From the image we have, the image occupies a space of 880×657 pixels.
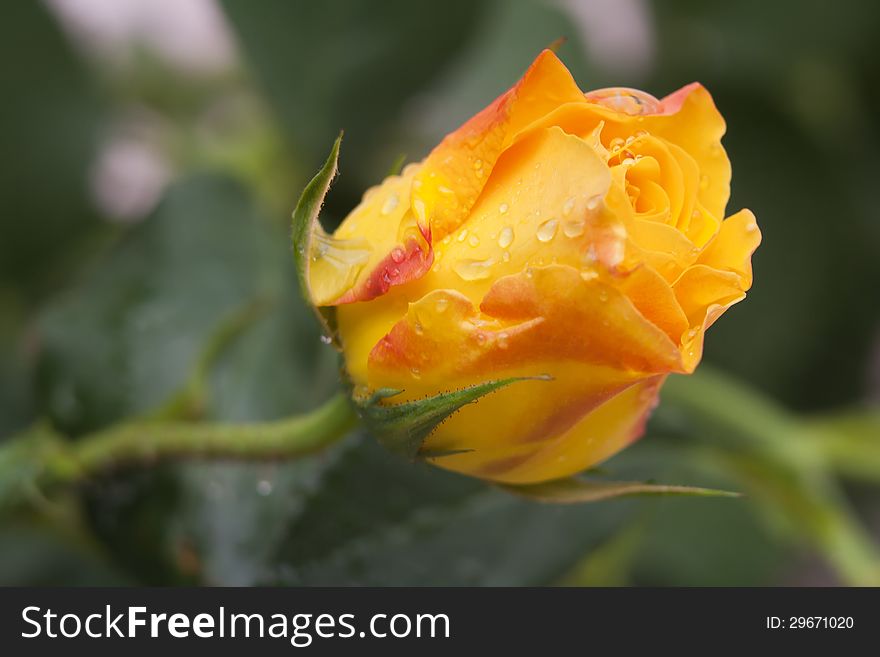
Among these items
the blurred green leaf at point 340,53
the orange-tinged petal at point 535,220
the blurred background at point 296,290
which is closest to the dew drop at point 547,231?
the orange-tinged petal at point 535,220

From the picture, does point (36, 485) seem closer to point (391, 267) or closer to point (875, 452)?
point (391, 267)

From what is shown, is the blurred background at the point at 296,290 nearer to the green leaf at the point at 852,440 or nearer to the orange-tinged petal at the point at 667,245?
the green leaf at the point at 852,440

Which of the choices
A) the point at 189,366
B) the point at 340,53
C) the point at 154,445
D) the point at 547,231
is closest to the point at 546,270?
the point at 547,231

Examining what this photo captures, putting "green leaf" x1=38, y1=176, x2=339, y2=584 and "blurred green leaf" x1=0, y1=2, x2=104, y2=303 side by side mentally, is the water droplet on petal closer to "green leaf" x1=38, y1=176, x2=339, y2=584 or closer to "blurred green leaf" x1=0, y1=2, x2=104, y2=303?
"green leaf" x1=38, y1=176, x2=339, y2=584

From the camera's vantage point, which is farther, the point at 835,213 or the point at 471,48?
the point at 835,213

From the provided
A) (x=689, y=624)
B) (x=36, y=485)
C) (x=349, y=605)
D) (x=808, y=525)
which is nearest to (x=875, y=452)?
(x=808, y=525)

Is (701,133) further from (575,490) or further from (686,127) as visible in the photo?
(575,490)
